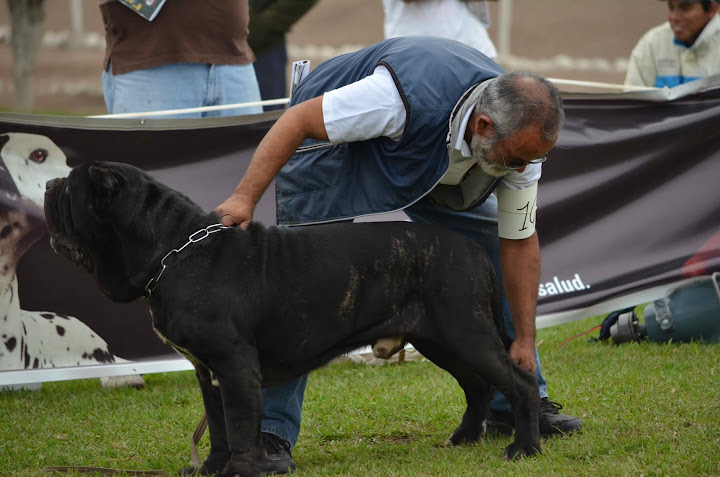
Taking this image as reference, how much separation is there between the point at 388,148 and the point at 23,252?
2.42 metres

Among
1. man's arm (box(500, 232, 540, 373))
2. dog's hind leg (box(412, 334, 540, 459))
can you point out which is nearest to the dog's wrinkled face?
dog's hind leg (box(412, 334, 540, 459))

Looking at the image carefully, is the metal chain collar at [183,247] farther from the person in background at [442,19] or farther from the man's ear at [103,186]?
the person in background at [442,19]

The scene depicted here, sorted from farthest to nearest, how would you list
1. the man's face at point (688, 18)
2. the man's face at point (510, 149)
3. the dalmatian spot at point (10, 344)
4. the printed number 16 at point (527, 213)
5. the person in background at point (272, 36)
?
the person in background at point (272, 36) → the man's face at point (688, 18) → the dalmatian spot at point (10, 344) → the printed number 16 at point (527, 213) → the man's face at point (510, 149)

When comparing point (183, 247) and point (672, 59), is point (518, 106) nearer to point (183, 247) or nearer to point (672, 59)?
point (183, 247)

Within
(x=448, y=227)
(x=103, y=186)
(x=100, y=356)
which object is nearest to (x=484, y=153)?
(x=448, y=227)

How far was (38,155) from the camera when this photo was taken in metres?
5.14

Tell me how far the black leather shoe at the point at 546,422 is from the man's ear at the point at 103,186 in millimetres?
1982

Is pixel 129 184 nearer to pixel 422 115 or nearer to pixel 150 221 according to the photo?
pixel 150 221

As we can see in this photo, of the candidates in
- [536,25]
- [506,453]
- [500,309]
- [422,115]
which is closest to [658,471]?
[506,453]

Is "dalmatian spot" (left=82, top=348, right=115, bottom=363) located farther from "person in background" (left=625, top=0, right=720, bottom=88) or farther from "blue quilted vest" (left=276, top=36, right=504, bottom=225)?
"person in background" (left=625, top=0, right=720, bottom=88)

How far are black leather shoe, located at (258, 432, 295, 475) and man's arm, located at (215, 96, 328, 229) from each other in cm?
90

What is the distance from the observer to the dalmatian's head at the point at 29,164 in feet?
16.6

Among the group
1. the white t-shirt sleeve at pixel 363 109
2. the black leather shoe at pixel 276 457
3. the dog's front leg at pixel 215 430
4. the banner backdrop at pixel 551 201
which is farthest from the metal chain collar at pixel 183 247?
the banner backdrop at pixel 551 201

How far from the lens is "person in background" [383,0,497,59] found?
6379mm
